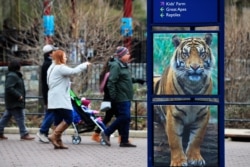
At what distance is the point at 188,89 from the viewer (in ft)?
27.6

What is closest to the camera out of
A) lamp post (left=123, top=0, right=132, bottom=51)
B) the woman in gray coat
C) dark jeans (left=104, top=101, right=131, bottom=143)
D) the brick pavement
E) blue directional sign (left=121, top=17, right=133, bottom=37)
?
the brick pavement

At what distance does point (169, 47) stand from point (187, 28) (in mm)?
491

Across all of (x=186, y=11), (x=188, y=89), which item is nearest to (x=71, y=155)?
(x=188, y=89)

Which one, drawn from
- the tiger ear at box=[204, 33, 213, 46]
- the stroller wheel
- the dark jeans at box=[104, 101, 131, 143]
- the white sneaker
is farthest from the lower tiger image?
the white sneaker

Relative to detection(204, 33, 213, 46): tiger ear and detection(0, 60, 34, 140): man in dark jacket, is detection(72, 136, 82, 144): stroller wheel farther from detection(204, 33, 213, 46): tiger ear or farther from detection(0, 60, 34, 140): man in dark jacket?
detection(204, 33, 213, 46): tiger ear

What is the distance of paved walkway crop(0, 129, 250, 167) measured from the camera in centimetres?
1141

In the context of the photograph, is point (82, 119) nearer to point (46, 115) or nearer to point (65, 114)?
point (46, 115)

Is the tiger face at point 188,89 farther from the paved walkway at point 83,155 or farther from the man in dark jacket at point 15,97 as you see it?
the man in dark jacket at point 15,97

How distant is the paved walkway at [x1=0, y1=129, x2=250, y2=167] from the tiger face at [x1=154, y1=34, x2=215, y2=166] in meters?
2.90

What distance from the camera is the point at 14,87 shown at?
46.8ft

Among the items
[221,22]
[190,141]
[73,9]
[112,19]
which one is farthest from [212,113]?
[112,19]

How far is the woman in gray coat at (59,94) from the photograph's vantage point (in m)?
12.8

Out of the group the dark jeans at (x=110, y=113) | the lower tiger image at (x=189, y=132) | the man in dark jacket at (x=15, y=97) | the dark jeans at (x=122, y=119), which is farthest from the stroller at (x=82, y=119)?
the lower tiger image at (x=189, y=132)

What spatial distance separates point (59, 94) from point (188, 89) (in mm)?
4818
